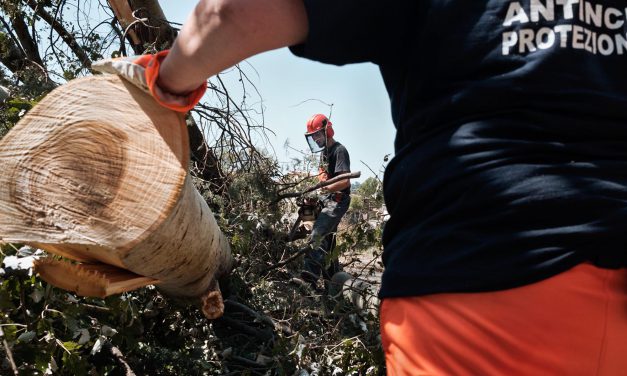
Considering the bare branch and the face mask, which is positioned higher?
the bare branch

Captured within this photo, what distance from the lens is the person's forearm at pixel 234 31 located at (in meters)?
0.85

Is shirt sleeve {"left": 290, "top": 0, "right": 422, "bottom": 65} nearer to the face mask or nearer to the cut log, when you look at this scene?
the cut log

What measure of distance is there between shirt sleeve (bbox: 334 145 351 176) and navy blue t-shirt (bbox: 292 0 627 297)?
4662 millimetres

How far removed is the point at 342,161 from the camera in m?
5.63

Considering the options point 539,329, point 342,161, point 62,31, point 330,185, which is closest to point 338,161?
point 342,161

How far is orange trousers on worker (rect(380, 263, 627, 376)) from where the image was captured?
77 cm

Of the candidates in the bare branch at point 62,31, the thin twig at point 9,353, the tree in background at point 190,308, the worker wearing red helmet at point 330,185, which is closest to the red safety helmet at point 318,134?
the worker wearing red helmet at point 330,185

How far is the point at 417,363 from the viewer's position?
2.75 feet

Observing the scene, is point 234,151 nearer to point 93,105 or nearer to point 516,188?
point 93,105

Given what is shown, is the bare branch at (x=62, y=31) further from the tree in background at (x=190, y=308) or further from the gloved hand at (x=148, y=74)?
the gloved hand at (x=148, y=74)

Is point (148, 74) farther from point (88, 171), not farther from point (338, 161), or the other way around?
point (338, 161)

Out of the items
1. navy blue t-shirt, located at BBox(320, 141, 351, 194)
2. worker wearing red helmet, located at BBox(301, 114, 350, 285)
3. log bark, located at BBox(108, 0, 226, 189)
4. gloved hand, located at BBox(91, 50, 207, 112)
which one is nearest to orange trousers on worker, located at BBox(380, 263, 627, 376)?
gloved hand, located at BBox(91, 50, 207, 112)

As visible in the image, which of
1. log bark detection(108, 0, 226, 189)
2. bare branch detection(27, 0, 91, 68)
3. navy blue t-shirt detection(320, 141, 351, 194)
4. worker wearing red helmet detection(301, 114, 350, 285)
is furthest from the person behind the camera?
navy blue t-shirt detection(320, 141, 351, 194)

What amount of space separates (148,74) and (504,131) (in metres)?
0.77
